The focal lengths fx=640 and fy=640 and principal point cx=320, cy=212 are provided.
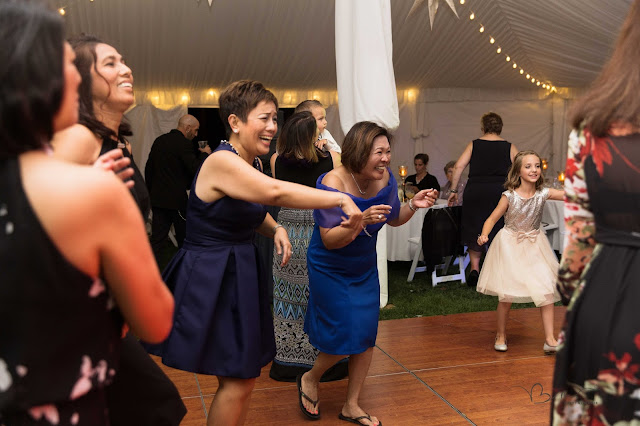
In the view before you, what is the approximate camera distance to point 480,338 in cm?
472

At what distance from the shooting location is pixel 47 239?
1.00 m

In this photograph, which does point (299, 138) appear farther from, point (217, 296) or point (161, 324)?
point (161, 324)

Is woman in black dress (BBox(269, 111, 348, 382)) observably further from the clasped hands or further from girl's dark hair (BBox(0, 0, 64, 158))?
girl's dark hair (BBox(0, 0, 64, 158))

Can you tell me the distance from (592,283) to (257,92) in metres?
1.53

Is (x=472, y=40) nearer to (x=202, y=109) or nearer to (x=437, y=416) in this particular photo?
(x=202, y=109)

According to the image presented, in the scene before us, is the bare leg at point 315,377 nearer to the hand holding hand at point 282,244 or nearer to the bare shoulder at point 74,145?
the hand holding hand at point 282,244

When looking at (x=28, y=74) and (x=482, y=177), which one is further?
(x=482, y=177)

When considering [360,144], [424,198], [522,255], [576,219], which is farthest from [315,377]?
[576,219]

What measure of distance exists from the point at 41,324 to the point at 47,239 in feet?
0.49

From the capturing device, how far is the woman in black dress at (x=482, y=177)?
6699mm

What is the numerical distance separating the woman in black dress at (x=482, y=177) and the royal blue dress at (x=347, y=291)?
366 cm

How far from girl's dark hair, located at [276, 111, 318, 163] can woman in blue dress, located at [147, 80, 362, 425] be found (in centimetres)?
123

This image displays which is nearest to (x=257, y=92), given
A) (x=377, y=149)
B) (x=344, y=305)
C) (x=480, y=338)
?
(x=377, y=149)

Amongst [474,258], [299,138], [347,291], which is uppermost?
A: [299,138]
